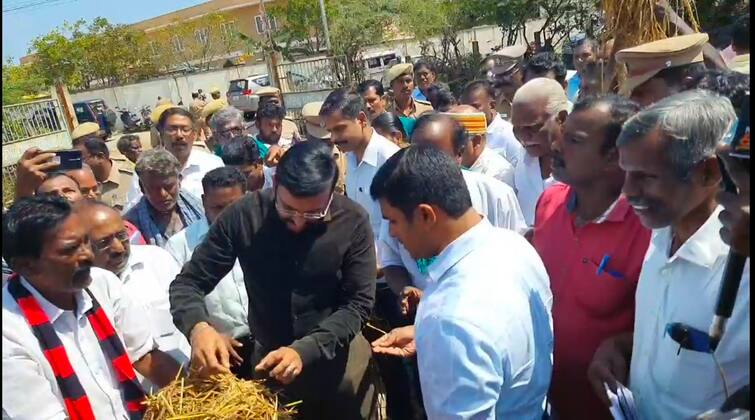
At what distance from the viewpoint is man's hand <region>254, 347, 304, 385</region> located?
229cm

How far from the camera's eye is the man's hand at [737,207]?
4.72 feet

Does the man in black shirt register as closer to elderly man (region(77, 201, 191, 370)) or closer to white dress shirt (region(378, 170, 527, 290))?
elderly man (region(77, 201, 191, 370))

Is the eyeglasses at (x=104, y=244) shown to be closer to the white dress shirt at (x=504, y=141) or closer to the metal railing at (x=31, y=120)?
the white dress shirt at (x=504, y=141)

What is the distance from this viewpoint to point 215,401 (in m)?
2.10

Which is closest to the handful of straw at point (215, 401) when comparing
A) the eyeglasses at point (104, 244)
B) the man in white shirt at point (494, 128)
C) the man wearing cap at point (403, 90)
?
the eyeglasses at point (104, 244)

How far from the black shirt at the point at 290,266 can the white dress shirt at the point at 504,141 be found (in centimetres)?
226

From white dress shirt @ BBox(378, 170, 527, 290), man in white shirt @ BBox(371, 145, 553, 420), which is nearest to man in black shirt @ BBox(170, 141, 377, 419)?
white dress shirt @ BBox(378, 170, 527, 290)

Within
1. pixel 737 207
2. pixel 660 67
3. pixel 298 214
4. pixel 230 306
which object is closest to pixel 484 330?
pixel 737 207

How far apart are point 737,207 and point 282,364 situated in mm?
1598

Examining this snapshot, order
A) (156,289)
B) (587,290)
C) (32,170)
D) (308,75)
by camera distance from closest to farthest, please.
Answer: (587,290), (156,289), (32,170), (308,75)

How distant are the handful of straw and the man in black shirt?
1.38ft

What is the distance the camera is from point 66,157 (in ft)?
13.1

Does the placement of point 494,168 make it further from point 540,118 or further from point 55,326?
point 55,326

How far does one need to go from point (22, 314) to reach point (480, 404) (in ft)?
5.36
